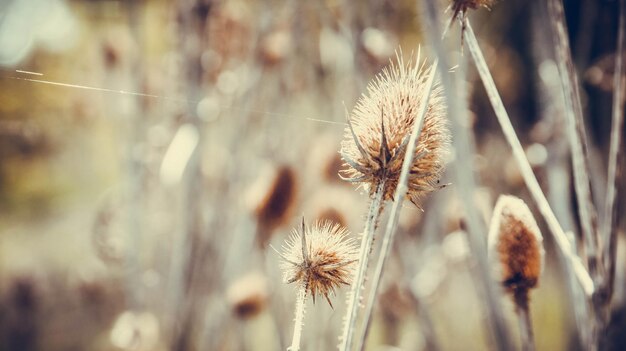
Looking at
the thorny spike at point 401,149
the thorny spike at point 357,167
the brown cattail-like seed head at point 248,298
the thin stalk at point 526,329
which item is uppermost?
the thorny spike at point 401,149

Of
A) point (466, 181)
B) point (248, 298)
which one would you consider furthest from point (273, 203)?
point (466, 181)

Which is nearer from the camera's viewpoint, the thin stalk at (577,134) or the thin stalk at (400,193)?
the thin stalk at (400,193)

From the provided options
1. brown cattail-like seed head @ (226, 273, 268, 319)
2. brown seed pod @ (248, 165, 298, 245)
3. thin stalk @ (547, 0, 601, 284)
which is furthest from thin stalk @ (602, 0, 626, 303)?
brown cattail-like seed head @ (226, 273, 268, 319)

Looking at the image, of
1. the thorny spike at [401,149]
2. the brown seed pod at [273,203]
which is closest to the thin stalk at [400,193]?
the thorny spike at [401,149]

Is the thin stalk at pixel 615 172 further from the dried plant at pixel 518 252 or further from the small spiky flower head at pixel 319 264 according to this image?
the small spiky flower head at pixel 319 264

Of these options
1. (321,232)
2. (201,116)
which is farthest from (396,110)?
(201,116)

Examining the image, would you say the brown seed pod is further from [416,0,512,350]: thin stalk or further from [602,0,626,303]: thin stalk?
[602,0,626,303]: thin stalk

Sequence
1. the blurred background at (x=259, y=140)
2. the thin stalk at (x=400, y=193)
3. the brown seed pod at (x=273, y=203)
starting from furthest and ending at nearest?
1. the blurred background at (x=259, y=140)
2. the brown seed pod at (x=273, y=203)
3. the thin stalk at (x=400, y=193)

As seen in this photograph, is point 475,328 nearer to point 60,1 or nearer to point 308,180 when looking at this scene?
point 308,180

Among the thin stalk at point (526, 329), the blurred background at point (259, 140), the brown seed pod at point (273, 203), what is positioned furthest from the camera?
the blurred background at point (259, 140)
